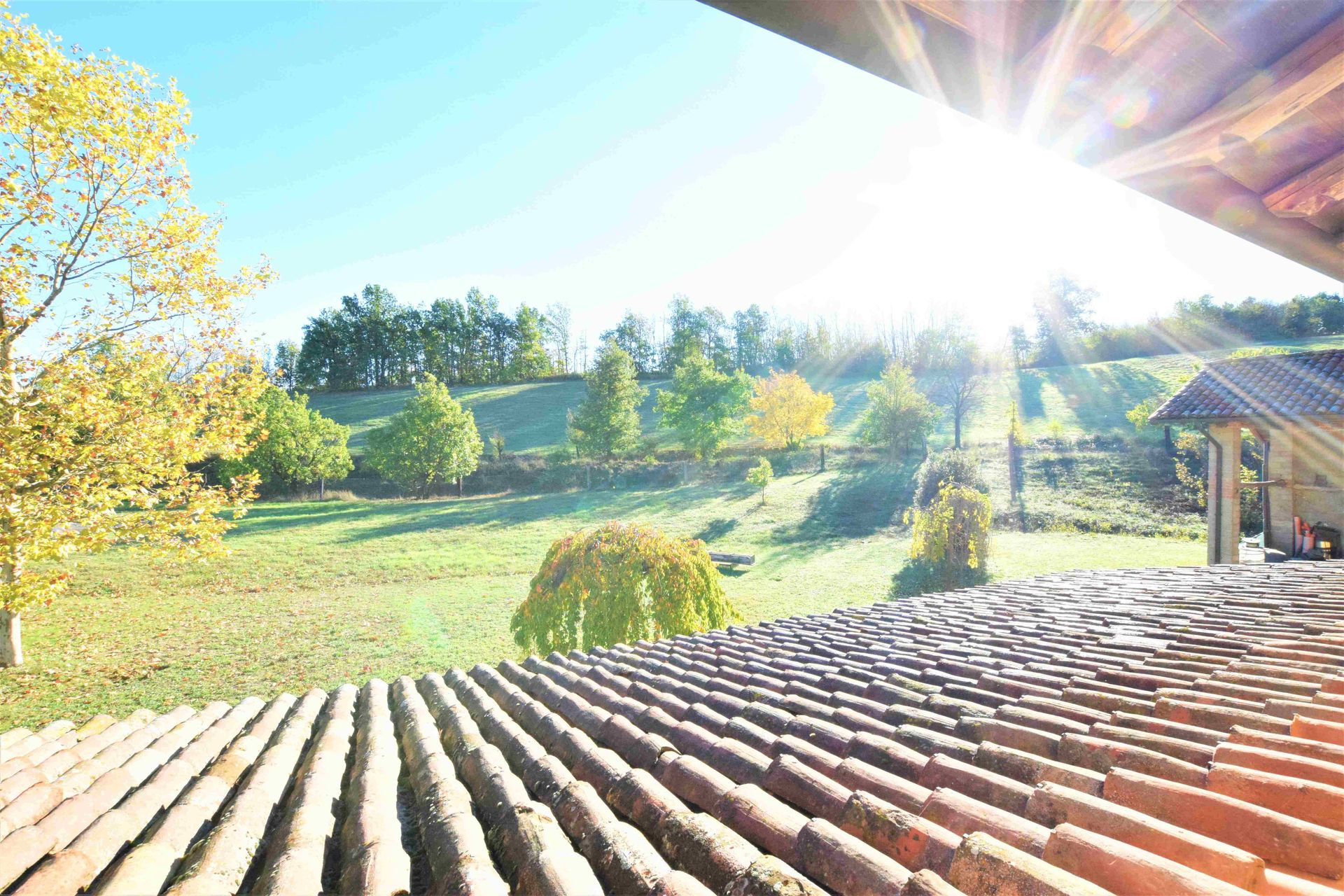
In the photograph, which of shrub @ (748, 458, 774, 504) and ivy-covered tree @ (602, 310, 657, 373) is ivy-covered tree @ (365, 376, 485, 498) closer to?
shrub @ (748, 458, 774, 504)

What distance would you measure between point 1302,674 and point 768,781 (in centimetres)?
295

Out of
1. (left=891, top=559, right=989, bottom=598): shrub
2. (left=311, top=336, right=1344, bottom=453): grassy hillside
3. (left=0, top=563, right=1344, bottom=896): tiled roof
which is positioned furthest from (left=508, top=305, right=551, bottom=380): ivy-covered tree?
(left=0, top=563, right=1344, bottom=896): tiled roof

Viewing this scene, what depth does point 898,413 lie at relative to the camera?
35281mm

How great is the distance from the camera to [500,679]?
568 centimetres

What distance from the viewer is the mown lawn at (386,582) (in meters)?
12.3

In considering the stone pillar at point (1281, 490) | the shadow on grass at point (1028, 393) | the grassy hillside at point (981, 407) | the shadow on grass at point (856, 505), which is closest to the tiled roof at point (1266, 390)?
the stone pillar at point (1281, 490)

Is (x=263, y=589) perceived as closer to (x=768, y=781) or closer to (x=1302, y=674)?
(x=768, y=781)

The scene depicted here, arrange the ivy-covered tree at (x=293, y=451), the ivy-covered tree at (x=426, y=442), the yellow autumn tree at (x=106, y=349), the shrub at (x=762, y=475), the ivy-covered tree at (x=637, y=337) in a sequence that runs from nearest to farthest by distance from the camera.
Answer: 1. the yellow autumn tree at (x=106, y=349)
2. the shrub at (x=762, y=475)
3. the ivy-covered tree at (x=293, y=451)
4. the ivy-covered tree at (x=426, y=442)
5. the ivy-covered tree at (x=637, y=337)

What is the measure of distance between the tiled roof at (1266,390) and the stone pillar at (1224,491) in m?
0.52

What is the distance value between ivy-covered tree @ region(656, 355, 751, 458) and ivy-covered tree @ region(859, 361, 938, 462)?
840cm

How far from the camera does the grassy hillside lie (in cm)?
4247

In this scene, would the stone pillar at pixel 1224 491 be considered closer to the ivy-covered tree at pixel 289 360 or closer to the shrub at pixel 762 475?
the shrub at pixel 762 475

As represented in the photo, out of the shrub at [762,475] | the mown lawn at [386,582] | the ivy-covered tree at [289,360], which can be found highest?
the ivy-covered tree at [289,360]

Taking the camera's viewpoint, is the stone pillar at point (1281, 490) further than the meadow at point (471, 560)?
No
